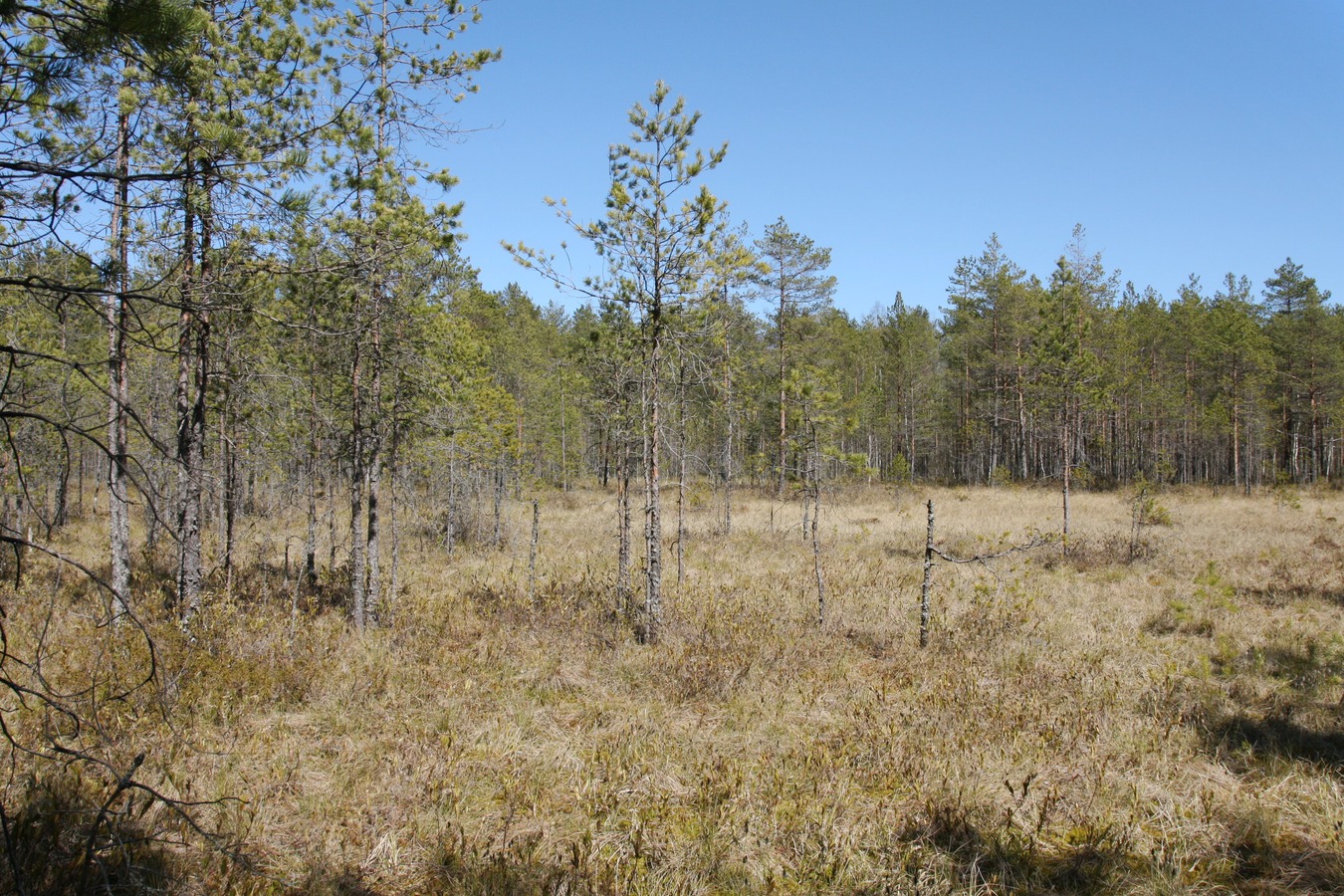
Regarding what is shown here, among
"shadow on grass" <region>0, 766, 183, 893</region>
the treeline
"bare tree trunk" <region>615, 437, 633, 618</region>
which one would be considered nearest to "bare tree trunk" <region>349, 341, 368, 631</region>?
the treeline

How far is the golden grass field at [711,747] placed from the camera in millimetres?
4250

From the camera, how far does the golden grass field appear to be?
4250 mm

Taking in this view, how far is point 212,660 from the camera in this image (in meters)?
6.45

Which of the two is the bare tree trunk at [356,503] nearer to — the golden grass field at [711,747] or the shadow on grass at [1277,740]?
the golden grass field at [711,747]

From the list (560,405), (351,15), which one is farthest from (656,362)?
(560,405)

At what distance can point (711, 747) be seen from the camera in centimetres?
582

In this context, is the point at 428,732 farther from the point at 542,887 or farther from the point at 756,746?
the point at 756,746

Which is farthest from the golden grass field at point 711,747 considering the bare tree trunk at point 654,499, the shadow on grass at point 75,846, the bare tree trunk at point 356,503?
the bare tree trunk at point 356,503

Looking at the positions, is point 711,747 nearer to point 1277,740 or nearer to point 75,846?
point 75,846

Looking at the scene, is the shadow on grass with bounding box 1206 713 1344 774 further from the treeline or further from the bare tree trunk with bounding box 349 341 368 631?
the bare tree trunk with bounding box 349 341 368 631

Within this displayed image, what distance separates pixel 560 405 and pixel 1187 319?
111 ft

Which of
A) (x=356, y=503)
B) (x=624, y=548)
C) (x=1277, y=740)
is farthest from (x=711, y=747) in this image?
(x=356, y=503)

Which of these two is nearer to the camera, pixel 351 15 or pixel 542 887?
pixel 542 887

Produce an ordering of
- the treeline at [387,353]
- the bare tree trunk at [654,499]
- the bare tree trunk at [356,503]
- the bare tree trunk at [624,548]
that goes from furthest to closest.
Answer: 1. the bare tree trunk at [624,548]
2. the bare tree trunk at [356,503]
3. the bare tree trunk at [654,499]
4. the treeline at [387,353]
